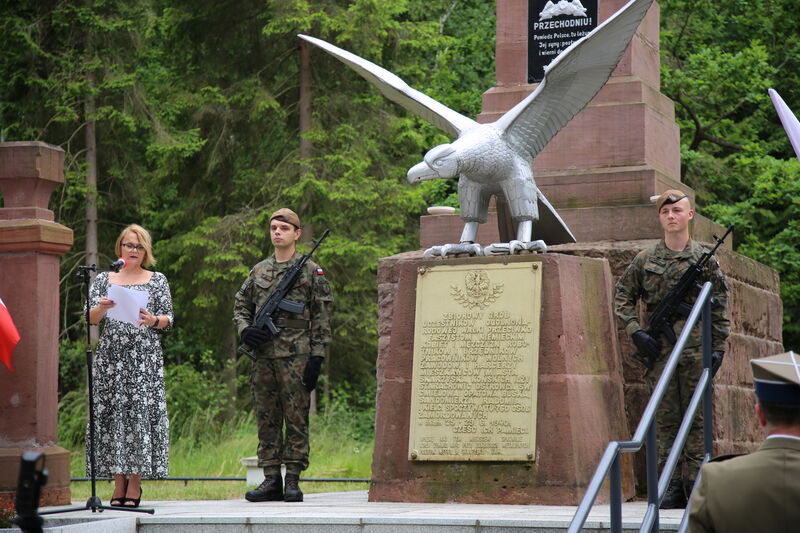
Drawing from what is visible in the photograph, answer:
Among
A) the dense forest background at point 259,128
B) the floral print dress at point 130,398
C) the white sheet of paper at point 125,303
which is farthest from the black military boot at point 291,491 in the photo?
the dense forest background at point 259,128

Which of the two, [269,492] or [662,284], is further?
[269,492]

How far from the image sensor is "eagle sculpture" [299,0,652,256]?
7422mm

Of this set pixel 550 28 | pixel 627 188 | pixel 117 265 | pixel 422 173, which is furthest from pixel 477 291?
pixel 550 28

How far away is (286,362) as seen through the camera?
25.1 feet

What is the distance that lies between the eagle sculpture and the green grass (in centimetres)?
386

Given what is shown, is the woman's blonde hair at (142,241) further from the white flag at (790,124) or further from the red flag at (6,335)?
the white flag at (790,124)

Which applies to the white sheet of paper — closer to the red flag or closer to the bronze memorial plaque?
the red flag

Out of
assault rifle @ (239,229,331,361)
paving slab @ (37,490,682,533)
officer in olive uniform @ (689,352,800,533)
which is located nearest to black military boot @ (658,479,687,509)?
paving slab @ (37,490,682,533)

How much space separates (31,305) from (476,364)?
10.4 feet

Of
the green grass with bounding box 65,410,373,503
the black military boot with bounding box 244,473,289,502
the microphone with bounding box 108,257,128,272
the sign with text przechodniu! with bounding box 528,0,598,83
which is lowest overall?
the green grass with bounding box 65,410,373,503

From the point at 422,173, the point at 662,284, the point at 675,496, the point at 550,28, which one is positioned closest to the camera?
the point at 675,496

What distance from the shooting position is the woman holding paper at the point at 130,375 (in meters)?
7.49

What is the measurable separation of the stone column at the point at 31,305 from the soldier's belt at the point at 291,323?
1.86 m

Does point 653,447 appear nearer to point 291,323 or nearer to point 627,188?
point 291,323
